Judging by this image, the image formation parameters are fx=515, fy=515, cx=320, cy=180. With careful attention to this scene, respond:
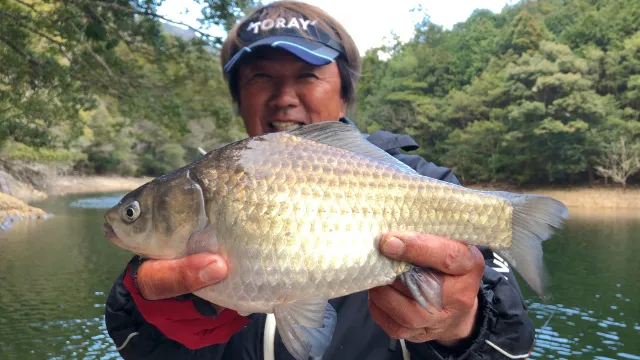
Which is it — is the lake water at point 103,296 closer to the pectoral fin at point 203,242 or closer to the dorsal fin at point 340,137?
the dorsal fin at point 340,137

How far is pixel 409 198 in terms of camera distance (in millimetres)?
2000

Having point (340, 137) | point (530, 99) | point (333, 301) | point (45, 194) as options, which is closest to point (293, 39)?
point (340, 137)

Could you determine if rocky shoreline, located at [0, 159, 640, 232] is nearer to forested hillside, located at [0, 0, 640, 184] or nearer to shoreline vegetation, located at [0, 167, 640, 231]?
shoreline vegetation, located at [0, 167, 640, 231]

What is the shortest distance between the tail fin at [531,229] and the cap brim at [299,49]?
4.25ft

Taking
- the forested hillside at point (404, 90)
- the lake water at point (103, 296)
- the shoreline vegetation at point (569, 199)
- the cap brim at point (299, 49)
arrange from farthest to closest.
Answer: the shoreline vegetation at point (569, 199)
the forested hillside at point (404, 90)
the lake water at point (103, 296)
the cap brim at point (299, 49)

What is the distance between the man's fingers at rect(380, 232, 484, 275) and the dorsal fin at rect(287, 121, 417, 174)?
1.03ft

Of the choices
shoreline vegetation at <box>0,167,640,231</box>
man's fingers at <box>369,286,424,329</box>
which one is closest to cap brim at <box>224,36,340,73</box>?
man's fingers at <box>369,286,424,329</box>

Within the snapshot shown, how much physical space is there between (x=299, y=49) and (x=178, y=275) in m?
1.45

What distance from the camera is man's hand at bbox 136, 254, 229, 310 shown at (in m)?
1.80

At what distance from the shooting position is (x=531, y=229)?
201 centimetres

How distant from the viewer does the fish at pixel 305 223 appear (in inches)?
73.4

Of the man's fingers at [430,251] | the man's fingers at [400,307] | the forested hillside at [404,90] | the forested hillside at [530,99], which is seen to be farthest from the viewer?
the forested hillside at [530,99]

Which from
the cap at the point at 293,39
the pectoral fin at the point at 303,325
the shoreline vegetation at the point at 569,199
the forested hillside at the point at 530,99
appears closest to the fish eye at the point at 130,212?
the pectoral fin at the point at 303,325

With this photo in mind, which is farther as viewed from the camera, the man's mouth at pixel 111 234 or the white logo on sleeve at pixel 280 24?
the white logo on sleeve at pixel 280 24
